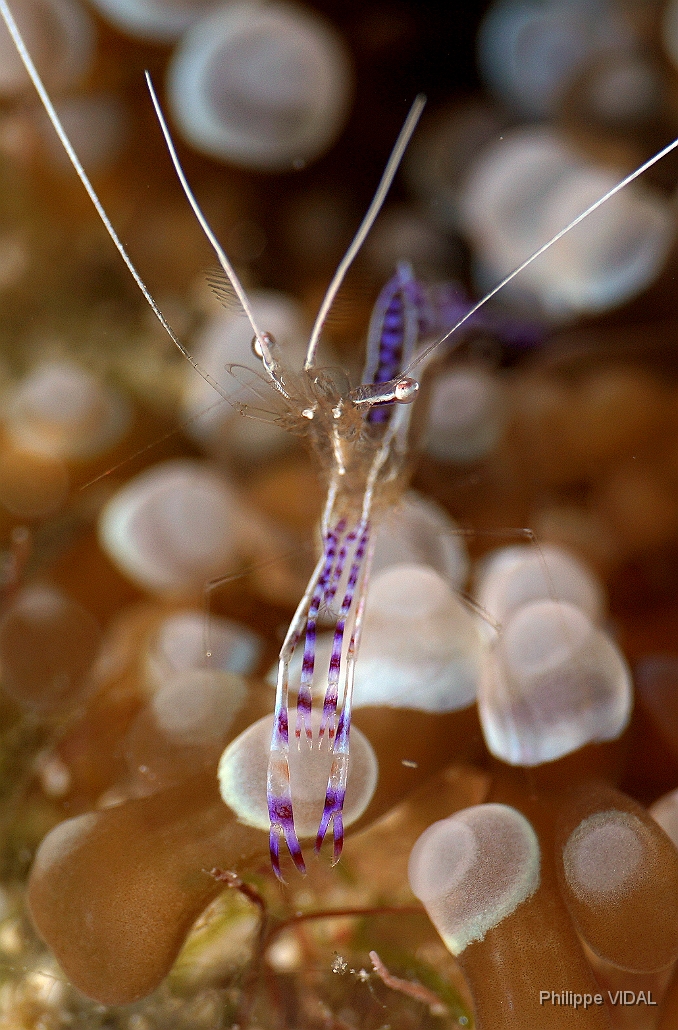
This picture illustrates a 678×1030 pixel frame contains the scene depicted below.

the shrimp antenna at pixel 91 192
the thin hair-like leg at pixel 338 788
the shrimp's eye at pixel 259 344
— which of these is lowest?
the thin hair-like leg at pixel 338 788

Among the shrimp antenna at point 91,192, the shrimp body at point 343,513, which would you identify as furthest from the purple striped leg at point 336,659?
the shrimp antenna at point 91,192

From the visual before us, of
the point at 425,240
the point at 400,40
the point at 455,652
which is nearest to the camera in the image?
the point at 455,652

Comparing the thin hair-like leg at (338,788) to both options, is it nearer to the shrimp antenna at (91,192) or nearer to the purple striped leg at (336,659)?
the purple striped leg at (336,659)

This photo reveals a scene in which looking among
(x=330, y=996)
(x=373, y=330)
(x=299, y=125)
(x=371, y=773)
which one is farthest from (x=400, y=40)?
(x=330, y=996)

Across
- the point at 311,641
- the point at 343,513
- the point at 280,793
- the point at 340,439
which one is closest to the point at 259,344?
the point at 340,439

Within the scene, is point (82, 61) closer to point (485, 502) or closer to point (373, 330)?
point (373, 330)

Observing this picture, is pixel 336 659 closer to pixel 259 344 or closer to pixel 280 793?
pixel 280 793

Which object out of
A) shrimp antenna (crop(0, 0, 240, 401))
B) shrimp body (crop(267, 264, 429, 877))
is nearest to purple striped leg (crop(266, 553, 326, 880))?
shrimp body (crop(267, 264, 429, 877))

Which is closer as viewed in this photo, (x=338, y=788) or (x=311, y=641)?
(x=338, y=788)

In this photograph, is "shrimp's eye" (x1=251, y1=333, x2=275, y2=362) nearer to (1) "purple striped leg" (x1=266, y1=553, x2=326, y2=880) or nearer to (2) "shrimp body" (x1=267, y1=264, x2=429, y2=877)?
(2) "shrimp body" (x1=267, y1=264, x2=429, y2=877)
